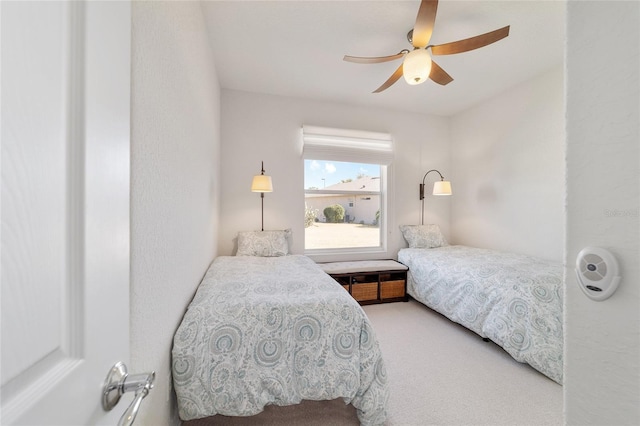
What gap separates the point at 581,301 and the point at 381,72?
2759 millimetres

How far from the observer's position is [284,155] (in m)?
3.27

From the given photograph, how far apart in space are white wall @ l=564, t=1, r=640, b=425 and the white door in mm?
953

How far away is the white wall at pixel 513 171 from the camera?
2621 millimetres

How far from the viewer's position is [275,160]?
10.6 ft

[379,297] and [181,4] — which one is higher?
[181,4]

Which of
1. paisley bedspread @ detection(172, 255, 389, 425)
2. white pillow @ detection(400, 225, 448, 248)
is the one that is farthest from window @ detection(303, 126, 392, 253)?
paisley bedspread @ detection(172, 255, 389, 425)

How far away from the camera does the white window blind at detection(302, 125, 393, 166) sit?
10.7 ft

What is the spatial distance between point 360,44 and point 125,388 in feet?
9.01

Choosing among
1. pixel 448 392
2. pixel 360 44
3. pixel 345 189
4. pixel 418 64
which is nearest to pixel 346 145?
pixel 345 189

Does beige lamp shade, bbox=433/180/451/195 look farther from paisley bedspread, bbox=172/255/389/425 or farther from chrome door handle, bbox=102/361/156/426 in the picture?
chrome door handle, bbox=102/361/156/426

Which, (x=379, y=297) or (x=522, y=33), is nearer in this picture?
(x=522, y=33)

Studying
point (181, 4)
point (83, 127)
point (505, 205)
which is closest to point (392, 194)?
point (505, 205)

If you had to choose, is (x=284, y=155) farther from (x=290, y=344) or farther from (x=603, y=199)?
(x=603, y=199)

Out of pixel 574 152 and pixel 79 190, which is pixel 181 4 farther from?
pixel 574 152
